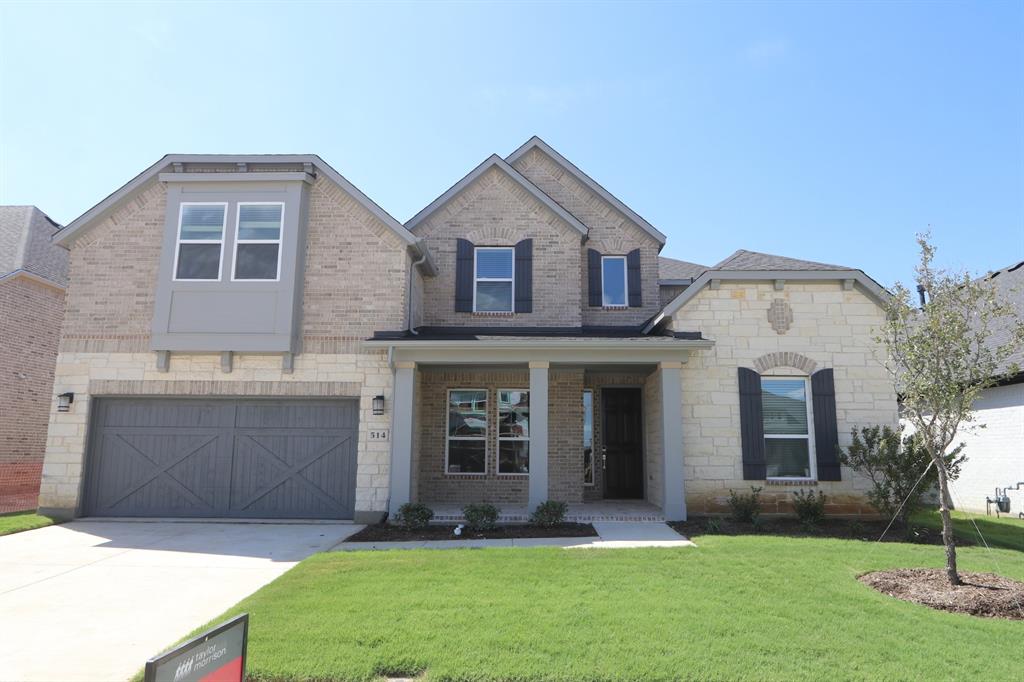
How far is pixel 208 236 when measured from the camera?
1157cm

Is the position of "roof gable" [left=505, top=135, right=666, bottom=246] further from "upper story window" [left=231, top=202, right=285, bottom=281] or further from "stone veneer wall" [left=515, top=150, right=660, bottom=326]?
"upper story window" [left=231, top=202, right=285, bottom=281]

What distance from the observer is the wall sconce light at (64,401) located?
11273 mm

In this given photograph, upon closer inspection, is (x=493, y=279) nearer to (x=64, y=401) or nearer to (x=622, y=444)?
(x=622, y=444)

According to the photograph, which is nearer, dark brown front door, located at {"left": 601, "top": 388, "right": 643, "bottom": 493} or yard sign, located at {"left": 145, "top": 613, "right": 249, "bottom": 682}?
yard sign, located at {"left": 145, "top": 613, "right": 249, "bottom": 682}

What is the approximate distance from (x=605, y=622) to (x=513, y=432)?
7821 mm

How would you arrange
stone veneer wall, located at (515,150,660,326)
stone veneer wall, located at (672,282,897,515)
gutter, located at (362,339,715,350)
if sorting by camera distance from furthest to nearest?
1. stone veneer wall, located at (515,150,660,326)
2. stone veneer wall, located at (672,282,897,515)
3. gutter, located at (362,339,715,350)

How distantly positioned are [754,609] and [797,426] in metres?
6.57

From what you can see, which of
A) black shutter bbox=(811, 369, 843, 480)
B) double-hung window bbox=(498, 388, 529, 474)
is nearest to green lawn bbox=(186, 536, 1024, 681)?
black shutter bbox=(811, 369, 843, 480)

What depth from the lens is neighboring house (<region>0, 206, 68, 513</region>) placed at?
13.9 meters

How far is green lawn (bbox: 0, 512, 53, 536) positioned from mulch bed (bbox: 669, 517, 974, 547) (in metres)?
11.1

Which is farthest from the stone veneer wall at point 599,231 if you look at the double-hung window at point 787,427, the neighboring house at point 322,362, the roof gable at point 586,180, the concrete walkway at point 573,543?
the concrete walkway at point 573,543

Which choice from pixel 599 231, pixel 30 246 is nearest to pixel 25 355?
pixel 30 246

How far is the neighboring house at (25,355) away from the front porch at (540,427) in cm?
894

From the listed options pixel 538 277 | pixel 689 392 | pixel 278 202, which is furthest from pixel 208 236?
pixel 689 392
